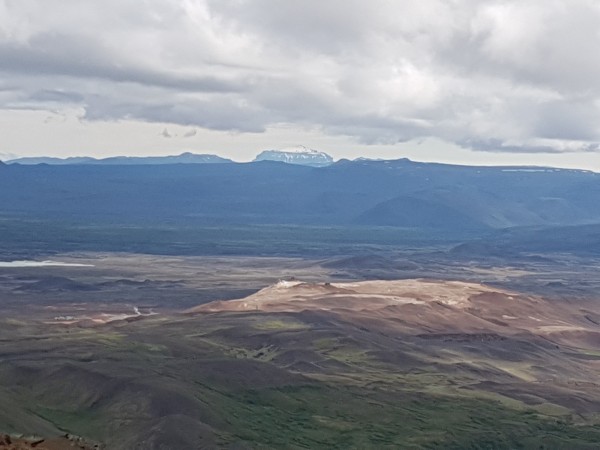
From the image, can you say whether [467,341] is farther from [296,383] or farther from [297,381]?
[296,383]

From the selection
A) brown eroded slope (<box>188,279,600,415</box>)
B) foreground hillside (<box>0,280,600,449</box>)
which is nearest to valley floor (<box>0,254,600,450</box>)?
foreground hillside (<box>0,280,600,449</box>)

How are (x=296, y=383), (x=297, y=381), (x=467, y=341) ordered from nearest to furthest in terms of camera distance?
(x=296, y=383) → (x=297, y=381) → (x=467, y=341)

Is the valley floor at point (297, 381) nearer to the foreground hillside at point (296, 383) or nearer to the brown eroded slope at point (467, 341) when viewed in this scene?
the foreground hillside at point (296, 383)

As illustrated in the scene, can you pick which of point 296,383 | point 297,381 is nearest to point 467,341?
point 297,381

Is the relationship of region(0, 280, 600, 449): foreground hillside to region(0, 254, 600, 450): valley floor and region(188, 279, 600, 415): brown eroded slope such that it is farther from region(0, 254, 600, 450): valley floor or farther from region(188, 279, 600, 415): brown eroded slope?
region(188, 279, 600, 415): brown eroded slope

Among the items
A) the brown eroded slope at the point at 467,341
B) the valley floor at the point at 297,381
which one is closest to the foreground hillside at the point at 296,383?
the valley floor at the point at 297,381

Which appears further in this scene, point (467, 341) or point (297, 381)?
point (467, 341)

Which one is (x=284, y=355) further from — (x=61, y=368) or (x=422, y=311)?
(x=422, y=311)

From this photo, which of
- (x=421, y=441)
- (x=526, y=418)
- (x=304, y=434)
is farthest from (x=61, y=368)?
(x=526, y=418)
